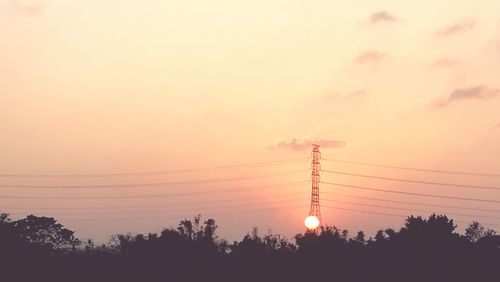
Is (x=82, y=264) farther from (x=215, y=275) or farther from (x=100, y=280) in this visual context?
(x=215, y=275)

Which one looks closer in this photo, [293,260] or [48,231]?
[293,260]

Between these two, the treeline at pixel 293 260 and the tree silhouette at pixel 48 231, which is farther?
the tree silhouette at pixel 48 231

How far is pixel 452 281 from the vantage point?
49.7 meters

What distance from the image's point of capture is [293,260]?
56.3 m

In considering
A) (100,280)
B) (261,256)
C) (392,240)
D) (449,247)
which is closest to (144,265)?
(100,280)

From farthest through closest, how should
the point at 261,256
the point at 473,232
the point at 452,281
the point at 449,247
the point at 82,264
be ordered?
the point at 473,232
the point at 82,264
the point at 261,256
the point at 449,247
the point at 452,281

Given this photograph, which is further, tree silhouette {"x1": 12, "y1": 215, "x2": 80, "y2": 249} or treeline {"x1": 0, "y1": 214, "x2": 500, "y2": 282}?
tree silhouette {"x1": 12, "y1": 215, "x2": 80, "y2": 249}

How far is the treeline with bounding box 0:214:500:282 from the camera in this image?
51.7 m

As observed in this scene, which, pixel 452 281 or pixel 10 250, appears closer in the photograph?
pixel 452 281

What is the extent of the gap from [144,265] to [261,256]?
991 centimetres

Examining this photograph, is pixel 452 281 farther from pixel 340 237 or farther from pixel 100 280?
pixel 100 280

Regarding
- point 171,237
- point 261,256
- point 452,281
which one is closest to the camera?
point 452,281

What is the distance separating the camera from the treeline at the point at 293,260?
169 feet

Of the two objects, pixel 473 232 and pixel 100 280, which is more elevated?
pixel 473 232
